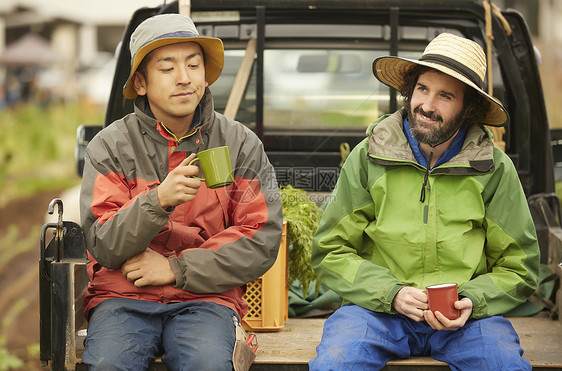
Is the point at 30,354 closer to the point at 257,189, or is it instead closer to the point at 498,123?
the point at 257,189

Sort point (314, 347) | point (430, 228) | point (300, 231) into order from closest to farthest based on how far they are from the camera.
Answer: point (430, 228), point (314, 347), point (300, 231)

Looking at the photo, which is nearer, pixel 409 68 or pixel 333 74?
pixel 409 68

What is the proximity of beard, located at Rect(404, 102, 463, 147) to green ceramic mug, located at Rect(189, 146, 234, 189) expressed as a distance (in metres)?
0.81

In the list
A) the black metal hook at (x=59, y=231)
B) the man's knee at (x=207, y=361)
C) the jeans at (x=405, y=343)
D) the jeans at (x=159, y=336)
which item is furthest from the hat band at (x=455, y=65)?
the black metal hook at (x=59, y=231)

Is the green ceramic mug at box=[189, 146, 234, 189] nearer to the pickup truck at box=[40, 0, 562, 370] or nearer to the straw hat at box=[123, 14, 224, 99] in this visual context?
the straw hat at box=[123, 14, 224, 99]

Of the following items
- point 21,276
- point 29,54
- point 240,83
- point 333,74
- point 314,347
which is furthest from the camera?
point 29,54

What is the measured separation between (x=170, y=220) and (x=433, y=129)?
108 centimetres

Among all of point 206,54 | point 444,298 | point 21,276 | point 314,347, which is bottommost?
point 21,276

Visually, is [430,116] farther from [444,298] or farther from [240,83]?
[240,83]

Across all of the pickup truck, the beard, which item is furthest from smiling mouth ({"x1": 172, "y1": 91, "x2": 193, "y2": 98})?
the pickup truck

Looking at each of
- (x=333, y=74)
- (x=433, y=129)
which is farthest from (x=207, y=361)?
(x=333, y=74)

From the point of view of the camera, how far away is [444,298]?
2.85 m

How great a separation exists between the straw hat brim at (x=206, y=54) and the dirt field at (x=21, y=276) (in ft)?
11.1

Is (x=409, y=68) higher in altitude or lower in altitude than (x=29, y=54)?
lower
